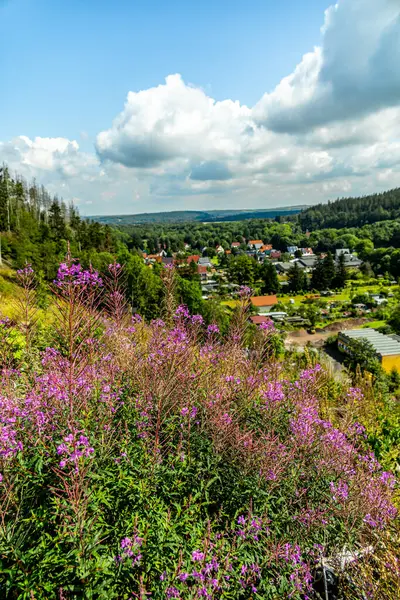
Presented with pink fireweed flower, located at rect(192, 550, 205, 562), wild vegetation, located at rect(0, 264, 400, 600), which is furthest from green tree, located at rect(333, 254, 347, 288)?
pink fireweed flower, located at rect(192, 550, 205, 562)

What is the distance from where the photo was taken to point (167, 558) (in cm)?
229

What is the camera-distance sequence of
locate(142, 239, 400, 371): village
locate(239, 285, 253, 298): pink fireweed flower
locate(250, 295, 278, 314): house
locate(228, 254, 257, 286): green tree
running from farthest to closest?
locate(228, 254, 257, 286): green tree, locate(250, 295, 278, 314): house, locate(142, 239, 400, 371): village, locate(239, 285, 253, 298): pink fireweed flower

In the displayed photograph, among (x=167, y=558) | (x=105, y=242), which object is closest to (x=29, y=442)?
(x=167, y=558)

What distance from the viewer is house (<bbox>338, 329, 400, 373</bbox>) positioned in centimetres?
2967

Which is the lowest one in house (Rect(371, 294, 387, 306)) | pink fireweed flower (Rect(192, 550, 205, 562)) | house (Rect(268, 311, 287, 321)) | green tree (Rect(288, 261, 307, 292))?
house (Rect(268, 311, 287, 321))

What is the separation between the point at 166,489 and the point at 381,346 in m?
35.1

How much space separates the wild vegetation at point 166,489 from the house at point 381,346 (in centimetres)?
2960

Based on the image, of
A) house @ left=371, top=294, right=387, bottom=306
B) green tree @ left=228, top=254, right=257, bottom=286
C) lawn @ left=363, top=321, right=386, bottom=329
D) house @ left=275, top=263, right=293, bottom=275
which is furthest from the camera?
house @ left=275, top=263, right=293, bottom=275

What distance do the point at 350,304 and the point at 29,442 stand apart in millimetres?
55814

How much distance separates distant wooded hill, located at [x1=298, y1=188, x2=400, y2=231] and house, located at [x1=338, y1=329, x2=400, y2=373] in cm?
12373

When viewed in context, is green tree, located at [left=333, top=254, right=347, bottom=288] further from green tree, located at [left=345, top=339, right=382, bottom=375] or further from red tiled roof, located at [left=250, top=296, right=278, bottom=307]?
green tree, located at [left=345, top=339, right=382, bottom=375]

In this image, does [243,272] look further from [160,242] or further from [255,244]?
[255,244]

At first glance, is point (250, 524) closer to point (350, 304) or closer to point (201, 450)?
point (201, 450)

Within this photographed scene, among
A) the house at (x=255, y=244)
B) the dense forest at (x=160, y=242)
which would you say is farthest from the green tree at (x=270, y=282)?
the house at (x=255, y=244)
